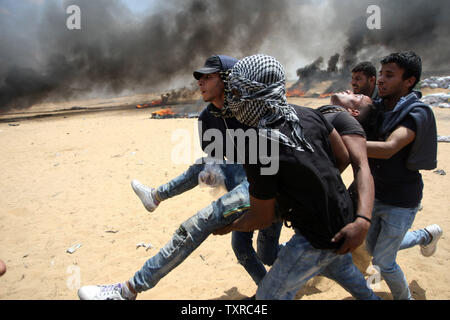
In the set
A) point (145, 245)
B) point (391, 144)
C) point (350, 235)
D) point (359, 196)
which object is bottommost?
point (145, 245)

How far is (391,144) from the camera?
1.81 metres

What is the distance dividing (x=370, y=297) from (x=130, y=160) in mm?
5198

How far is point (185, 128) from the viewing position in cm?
909

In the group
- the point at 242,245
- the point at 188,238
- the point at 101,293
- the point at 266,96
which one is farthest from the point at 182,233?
the point at 266,96

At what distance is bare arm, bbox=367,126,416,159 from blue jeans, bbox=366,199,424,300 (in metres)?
0.44

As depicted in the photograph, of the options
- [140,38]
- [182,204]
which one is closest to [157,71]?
[140,38]

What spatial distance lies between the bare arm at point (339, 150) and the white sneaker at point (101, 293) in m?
1.57

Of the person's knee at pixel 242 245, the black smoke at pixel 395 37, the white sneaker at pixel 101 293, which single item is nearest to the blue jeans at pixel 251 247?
the person's knee at pixel 242 245

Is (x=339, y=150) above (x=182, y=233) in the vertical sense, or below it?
above

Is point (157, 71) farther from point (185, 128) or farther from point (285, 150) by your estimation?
point (285, 150)

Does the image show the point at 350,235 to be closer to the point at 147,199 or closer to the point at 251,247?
the point at 251,247

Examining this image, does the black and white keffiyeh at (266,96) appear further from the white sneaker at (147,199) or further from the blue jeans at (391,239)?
the white sneaker at (147,199)

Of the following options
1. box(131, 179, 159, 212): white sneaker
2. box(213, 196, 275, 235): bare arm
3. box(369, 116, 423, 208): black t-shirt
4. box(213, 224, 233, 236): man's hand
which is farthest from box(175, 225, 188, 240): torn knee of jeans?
box(369, 116, 423, 208): black t-shirt

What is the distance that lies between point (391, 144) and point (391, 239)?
0.67m
